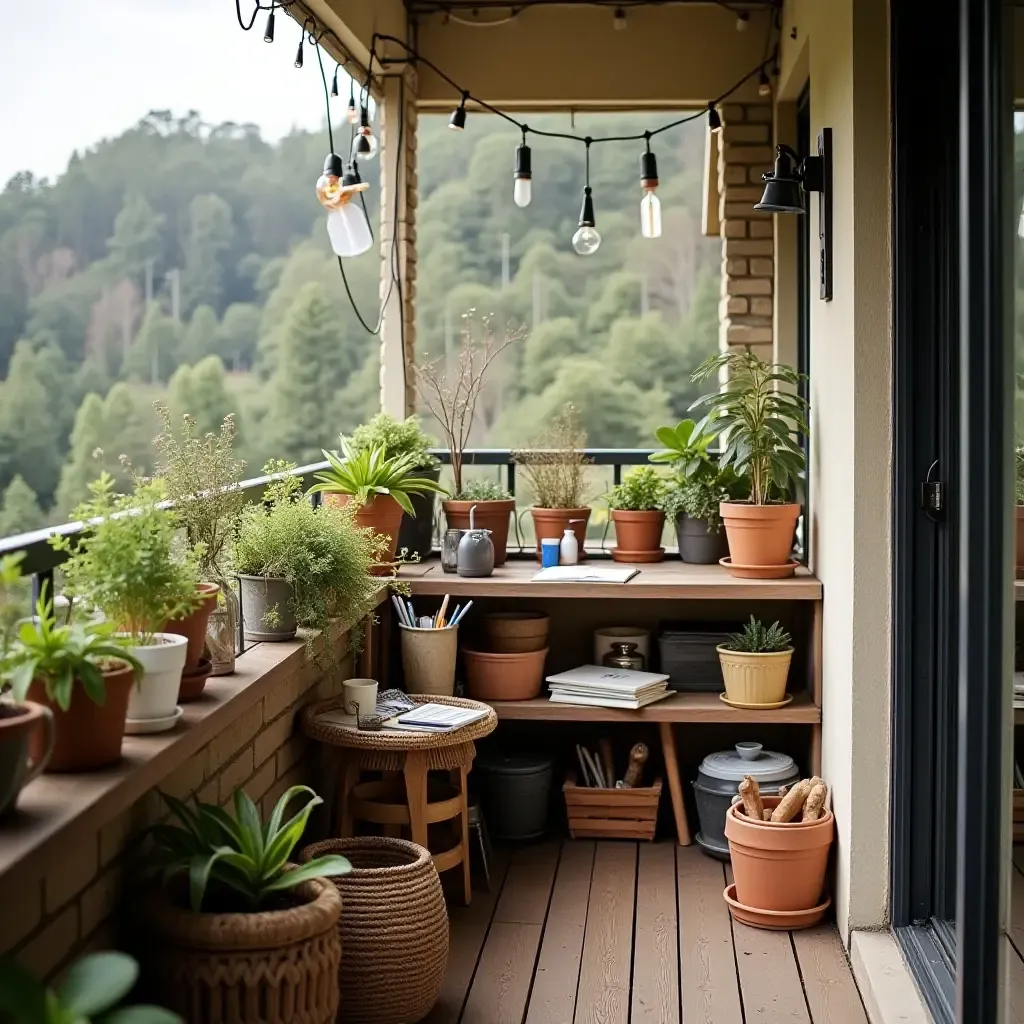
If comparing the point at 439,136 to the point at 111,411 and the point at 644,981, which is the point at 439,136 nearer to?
the point at 111,411

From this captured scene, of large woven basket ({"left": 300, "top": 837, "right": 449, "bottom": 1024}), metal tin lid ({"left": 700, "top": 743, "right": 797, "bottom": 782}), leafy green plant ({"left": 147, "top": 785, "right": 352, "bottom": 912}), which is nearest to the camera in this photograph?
leafy green plant ({"left": 147, "top": 785, "right": 352, "bottom": 912})

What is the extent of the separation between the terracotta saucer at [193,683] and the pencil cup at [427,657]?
→ 4.45ft

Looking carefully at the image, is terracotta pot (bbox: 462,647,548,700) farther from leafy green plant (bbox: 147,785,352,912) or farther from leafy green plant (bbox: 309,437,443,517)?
leafy green plant (bbox: 147,785,352,912)

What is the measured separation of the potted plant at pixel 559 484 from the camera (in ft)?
15.0

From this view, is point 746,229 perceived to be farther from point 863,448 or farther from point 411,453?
point 863,448

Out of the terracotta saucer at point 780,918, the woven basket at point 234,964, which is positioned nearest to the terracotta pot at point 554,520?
the terracotta saucer at point 780,918

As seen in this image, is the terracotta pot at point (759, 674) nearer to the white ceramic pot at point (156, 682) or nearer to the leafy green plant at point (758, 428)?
the leafy green plant at point (758, 428)

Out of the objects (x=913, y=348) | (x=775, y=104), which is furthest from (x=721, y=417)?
(x=775, y=104)

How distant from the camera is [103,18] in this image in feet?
67.4

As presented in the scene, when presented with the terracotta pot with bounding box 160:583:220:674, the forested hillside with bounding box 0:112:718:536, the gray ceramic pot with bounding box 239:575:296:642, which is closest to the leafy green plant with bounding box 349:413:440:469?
the gray ceramic pot with bounding box 239:575:296:642

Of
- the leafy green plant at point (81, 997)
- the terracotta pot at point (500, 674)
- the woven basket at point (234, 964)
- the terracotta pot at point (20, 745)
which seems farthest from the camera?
the terracotta pot at point (500, 674)

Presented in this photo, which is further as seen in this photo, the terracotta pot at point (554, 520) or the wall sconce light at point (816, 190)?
the terracotta pot at point (554, 520)

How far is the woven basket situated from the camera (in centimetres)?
216

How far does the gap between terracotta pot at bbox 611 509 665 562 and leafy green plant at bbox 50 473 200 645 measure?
233 centimetres
